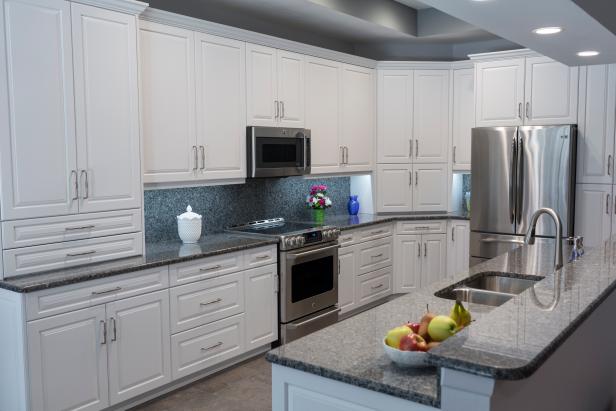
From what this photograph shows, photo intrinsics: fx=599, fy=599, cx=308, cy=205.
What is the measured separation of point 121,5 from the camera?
137 inches

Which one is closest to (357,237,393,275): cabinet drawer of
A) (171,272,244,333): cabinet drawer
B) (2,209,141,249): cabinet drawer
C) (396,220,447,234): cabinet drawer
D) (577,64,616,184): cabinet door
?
(396,220,447,234): cabinet drawer

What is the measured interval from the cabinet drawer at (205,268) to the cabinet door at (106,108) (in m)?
0.49

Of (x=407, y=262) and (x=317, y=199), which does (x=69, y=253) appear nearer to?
(x=317, y=199)

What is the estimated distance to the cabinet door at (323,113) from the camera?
5.11 meters

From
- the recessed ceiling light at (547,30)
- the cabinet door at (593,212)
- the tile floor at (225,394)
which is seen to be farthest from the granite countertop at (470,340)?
the cabinet door at (593,212)

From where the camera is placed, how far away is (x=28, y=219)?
3090 mm

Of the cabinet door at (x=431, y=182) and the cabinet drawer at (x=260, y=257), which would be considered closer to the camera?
the cabinet drawer at (x=260, y=257)

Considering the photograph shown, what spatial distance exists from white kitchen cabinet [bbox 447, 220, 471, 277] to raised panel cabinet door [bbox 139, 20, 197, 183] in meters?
2.81

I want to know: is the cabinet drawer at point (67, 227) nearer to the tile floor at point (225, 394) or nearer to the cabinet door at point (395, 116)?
the tile floor at point (225, 394)

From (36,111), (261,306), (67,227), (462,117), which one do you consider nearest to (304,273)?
(261,306)

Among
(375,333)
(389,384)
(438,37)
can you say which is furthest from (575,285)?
(438,37)

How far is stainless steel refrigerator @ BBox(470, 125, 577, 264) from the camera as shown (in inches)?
193

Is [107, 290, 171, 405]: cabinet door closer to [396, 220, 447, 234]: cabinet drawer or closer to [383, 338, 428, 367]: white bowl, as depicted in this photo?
[383, 338, 428, 367]: white bowl

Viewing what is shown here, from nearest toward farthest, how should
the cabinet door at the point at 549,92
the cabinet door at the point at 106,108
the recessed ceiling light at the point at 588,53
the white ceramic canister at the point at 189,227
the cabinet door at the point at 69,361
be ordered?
the cabinet door at the point at 69,361, the recessed ceiling light at the point at 588,53, the cabinet door at the point at 106,108, the white ceramic canister at the point at 189,227, the cabinet door at the point at 549,92
